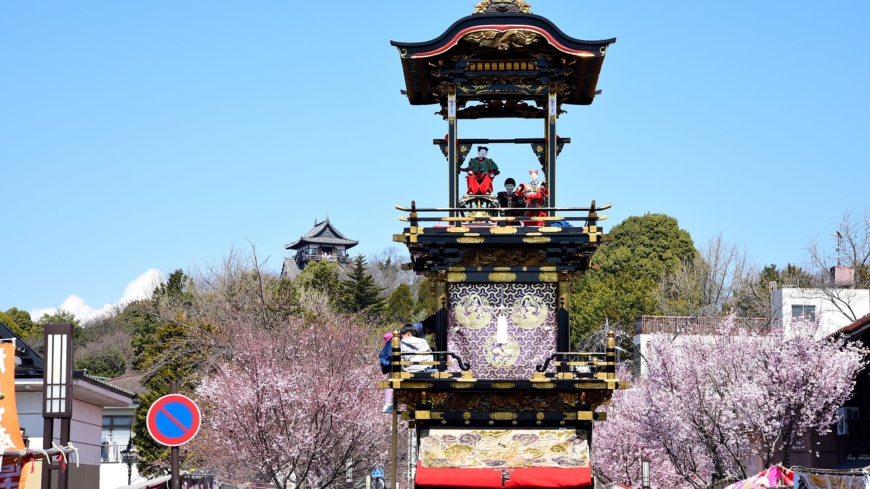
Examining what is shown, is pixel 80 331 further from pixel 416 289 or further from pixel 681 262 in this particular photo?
pixel 681 262

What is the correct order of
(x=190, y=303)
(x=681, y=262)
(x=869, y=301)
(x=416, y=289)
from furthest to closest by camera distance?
(x=416, y=289) < (x=681, y=262) < (x=190, y=303) < (x=869, y=301)

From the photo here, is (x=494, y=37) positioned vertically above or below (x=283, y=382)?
above

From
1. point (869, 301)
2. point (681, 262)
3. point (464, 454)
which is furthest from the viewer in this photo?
point (681, 262)

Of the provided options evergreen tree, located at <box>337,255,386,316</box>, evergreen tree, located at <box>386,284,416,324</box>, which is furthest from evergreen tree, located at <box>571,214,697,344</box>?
evergreen tree, located at <box>337,255,386,316</box>

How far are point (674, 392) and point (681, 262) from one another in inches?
1713

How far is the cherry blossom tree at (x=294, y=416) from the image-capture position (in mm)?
42562

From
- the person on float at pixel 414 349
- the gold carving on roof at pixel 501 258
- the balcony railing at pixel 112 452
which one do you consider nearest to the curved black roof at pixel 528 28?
the gold carving on roof at pixel 501 258

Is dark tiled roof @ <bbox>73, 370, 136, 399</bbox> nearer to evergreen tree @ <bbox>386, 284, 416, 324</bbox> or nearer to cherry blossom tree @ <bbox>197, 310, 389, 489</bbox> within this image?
cherry blossom tree @ <bbox>197, 310, 389, 489</bbox>

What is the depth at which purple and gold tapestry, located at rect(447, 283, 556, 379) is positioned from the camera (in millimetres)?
27500

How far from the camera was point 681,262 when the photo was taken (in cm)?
8488

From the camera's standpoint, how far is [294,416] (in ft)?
140

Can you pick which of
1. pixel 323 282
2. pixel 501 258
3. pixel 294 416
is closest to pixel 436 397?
pixel 501 258

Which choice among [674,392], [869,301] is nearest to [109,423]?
[674,392]

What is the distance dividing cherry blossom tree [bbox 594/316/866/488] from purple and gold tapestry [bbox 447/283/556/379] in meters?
15.7
